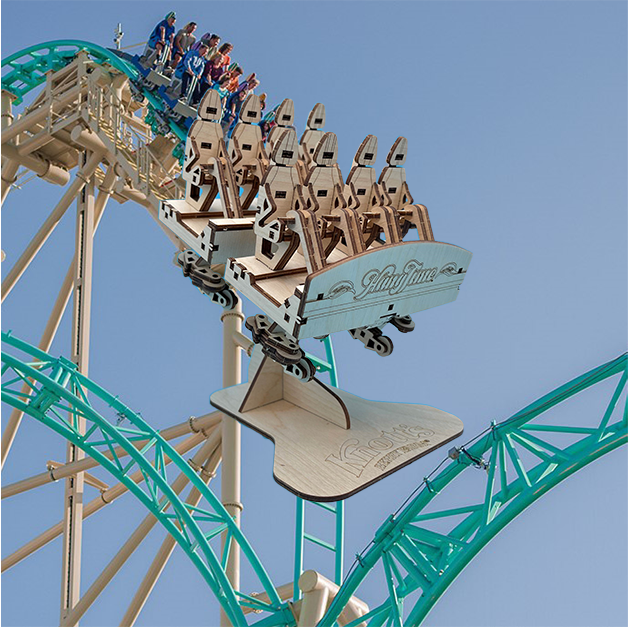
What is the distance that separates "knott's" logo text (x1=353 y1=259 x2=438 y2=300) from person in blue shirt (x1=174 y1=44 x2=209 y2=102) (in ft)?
10.9

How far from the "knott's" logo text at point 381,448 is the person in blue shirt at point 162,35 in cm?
428

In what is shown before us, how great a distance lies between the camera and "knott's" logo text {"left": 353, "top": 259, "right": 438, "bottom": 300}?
5.32 meters

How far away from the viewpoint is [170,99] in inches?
327

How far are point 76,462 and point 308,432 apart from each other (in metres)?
3.79

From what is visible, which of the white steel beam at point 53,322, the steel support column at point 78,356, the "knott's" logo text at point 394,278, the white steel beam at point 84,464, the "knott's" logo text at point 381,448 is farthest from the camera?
the white steel beam at point 53,322

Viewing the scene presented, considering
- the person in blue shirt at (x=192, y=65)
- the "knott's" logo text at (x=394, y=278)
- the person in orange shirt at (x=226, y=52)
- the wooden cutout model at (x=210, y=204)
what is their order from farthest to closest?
the person in orange shirt at (x=226, y=52)
the person in blue shirt at (x=192, y=65)
the wooden cutout model at (x=210, y=204)
the "knott's" logo text at (x=394, y=278)

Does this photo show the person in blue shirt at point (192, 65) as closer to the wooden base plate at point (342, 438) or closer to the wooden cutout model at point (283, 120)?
the wooden cutout model at point (283, 120)

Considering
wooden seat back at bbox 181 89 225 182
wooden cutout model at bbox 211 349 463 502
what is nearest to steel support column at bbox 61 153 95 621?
wooden cutout model at bbox 211 349 463 502

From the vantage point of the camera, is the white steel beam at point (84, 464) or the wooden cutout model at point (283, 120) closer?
the wooden cutout model at point (283, 120)

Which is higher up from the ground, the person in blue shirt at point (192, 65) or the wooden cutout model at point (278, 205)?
the person in blue shirt at point (192, 65)

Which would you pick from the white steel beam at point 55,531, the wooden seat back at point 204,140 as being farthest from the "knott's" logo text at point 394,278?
the white steel beam at point 55,531

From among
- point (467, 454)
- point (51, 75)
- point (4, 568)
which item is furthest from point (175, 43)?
point (4, 568)

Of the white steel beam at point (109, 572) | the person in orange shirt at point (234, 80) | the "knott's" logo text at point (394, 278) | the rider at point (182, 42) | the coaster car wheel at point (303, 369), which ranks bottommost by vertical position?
the white steel beam at point (109, 572)

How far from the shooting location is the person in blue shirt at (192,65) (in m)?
8.02
